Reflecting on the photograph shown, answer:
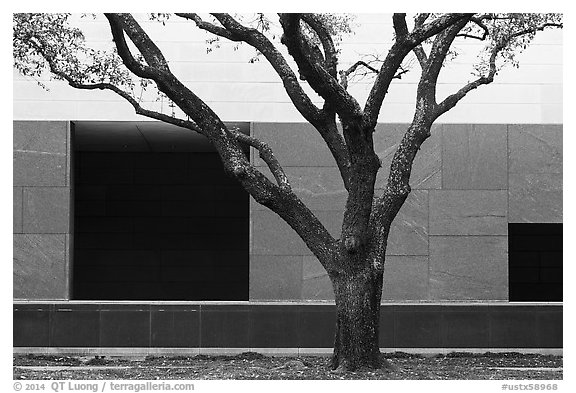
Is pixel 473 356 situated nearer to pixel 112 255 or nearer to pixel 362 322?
pixel 362 322

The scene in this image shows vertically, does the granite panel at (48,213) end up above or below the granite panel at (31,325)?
above

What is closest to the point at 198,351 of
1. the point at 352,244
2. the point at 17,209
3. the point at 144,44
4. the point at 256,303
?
the point at 256,303

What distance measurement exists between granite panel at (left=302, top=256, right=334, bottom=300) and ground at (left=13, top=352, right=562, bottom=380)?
1.24 m

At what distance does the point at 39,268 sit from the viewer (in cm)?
1645

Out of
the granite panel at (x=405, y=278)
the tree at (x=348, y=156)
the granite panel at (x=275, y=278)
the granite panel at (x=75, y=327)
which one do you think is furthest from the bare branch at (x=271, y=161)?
the granite panel at (x=75, y=327)

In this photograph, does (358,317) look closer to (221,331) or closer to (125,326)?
(221,331)

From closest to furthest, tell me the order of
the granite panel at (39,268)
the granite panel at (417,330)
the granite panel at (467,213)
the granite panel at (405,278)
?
the granite panel at (417,330)
the granite panel at (39,268)
the granite panel at (405,278)
the granite panel at (467,213)

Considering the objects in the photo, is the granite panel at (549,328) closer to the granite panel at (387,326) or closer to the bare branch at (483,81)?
the granite panel at (387,326)

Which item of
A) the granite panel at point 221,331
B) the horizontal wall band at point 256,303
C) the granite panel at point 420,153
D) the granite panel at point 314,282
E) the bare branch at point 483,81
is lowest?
the granite panel at point 221,331

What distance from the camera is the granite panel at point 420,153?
54.6ft

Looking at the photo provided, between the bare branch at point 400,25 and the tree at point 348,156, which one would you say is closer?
the tree at point 348,156

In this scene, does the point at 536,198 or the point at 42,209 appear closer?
the point at 42,209

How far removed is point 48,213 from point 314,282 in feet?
15.6

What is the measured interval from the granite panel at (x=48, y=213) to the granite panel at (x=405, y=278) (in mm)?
5624
